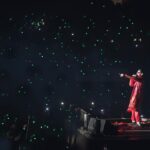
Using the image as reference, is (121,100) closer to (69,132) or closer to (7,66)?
(69,132)

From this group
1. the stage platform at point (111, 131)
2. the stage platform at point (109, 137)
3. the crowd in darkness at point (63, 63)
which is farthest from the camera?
the crowd in darkness at point (63, 63)

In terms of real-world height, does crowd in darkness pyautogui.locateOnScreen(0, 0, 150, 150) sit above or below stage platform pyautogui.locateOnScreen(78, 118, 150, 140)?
above

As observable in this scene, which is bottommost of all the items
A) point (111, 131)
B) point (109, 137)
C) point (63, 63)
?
point (109, 137)

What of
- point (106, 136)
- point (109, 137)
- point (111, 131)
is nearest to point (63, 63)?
point (111, 131)

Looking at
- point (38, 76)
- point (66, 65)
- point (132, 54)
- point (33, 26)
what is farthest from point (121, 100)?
point (33, 26)

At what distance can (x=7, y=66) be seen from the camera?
→ 46.7 ft

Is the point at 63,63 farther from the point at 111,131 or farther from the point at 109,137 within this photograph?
the point at 109,137

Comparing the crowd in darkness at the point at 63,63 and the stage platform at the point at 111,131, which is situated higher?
the crowd in darkness at the point at 63,63

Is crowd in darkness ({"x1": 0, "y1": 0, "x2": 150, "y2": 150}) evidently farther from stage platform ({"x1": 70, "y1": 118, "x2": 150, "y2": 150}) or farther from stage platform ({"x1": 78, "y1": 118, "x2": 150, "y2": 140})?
stage platform ({"x1": 78, "y1": 118, "x2": 150, "y2": 140})

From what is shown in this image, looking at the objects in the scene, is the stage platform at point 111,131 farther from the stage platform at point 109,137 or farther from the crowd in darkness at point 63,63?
the crowd in darkness at point 63,63

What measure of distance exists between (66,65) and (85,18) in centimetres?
232

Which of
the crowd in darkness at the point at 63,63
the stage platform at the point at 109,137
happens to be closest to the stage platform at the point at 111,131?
the stage platform at the point at 109,137

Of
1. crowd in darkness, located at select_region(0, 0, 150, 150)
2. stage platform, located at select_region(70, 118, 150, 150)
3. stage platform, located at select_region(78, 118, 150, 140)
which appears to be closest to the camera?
stage platform, located at select_region(70, 118, 150, 150)

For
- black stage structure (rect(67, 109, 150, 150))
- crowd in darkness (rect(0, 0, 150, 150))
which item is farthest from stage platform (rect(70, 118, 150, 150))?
crowd in darkness (rect(0, 0, 150, 150))
